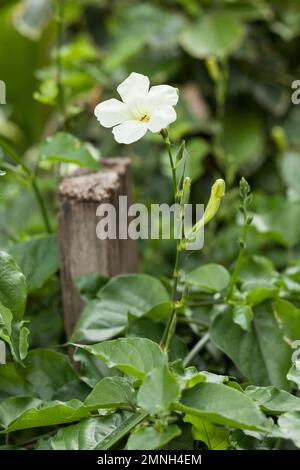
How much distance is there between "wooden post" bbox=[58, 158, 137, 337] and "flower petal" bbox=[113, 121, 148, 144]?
0.75 feet

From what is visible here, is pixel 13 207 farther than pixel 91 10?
No

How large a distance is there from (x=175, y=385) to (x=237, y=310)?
25 cm

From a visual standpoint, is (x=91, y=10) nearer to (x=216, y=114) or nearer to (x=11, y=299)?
(x=216, y=114)

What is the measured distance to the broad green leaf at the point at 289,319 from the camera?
0.92m

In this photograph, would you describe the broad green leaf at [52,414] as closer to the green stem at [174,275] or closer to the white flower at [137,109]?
the green stem at [174,275]

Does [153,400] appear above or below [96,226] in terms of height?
below

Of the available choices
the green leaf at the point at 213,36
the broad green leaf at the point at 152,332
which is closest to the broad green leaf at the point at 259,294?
the broad green leaf at the point at 152,332

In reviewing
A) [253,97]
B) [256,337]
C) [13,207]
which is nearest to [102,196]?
[256,337]

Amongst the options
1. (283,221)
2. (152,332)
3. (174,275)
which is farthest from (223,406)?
(283,221)

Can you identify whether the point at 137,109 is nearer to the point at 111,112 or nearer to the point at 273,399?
the point at 111,112

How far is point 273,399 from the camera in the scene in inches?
30.2

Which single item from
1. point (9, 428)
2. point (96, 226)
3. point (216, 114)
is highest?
point (216, 114)

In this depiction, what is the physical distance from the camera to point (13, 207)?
175 centimetres

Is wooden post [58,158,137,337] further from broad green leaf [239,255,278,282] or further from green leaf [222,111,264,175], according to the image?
green leaf [222,111,264,175]
